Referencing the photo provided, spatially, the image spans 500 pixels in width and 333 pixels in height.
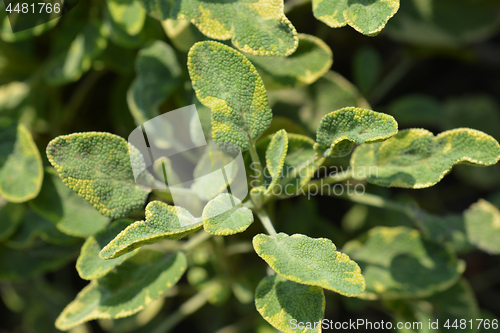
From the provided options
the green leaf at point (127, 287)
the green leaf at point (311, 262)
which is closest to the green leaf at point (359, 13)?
the green leaf at point (311, 262)

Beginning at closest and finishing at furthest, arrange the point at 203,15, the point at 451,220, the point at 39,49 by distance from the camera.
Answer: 1. the point at 203,15
2. the point at 451,220
3. the point at 39,49

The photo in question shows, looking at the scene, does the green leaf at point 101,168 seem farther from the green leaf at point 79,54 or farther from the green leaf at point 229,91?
the green leaf at point 79,54

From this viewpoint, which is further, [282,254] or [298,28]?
[298,28]

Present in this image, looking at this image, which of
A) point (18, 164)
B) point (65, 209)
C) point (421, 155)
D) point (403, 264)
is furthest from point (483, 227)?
point (18, 164)

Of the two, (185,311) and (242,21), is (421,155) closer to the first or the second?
(242,21)

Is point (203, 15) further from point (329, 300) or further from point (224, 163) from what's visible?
point (329, 300)

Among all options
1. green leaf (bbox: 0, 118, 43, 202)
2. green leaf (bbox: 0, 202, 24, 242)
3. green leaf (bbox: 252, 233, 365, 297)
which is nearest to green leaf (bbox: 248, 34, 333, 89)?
green leaf (bbox: 252, 233, 365, 297)

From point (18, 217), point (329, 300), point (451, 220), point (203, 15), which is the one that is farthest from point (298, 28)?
point (18, 217)
